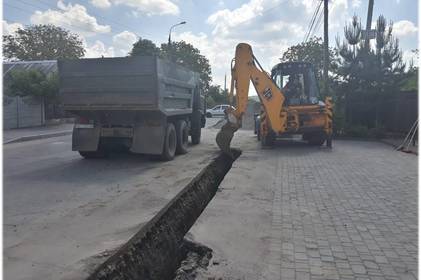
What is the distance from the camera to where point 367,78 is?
18.3 meters

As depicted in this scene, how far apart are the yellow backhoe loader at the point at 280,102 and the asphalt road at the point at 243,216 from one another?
2.92 m

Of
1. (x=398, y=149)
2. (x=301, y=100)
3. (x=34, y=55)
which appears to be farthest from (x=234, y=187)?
(x=34, y=55)

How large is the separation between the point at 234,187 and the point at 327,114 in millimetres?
7654

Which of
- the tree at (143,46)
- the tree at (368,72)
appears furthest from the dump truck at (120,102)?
the tree at (143,46)

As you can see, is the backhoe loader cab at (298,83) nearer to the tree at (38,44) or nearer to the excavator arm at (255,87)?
the excavator arm at (255,87)

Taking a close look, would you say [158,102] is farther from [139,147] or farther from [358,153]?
[358,153]

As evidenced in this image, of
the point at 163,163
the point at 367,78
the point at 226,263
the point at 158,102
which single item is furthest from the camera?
the point at 367,78

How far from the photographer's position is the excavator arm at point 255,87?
41.9ft

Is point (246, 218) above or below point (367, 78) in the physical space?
below

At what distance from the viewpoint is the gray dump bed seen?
30.8 feet

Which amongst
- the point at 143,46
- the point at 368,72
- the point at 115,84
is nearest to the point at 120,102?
the point at 115,84

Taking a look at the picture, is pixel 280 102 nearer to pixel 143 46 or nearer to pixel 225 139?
pixel 225 139

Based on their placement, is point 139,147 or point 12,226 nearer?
point 12,226

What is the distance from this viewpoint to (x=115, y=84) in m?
9.62
